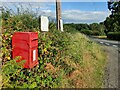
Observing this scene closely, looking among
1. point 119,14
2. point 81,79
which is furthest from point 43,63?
point 119,14

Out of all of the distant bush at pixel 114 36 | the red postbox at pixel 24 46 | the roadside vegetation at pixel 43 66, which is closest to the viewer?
the roadside vegetation at pixel 43 66

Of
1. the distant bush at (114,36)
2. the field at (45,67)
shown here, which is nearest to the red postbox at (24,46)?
the field at (45,67)

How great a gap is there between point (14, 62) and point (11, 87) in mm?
406

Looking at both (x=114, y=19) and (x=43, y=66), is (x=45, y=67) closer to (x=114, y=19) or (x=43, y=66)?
(x=43, y=66)

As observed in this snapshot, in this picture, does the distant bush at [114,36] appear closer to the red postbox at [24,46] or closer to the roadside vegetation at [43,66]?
the roadside vegetation at [43,66]

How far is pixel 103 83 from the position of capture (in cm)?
879

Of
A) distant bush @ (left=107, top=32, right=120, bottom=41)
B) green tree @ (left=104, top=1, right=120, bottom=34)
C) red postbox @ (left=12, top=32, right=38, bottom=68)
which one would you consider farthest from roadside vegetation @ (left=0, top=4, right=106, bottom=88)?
green tree @ (left=104, top=1, right=120, bottom=34)

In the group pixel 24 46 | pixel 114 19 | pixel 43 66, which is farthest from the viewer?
pixel 114 19

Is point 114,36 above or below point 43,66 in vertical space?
below

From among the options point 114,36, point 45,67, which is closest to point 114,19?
point 114,36

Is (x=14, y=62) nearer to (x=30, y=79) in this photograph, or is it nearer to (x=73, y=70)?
(x=30, y=79)

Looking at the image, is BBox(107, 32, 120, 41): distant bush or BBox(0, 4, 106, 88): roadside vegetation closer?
BBox(0, 4, 106, 88): roadside vegetation

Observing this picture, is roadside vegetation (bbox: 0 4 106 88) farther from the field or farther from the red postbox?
the red postbox

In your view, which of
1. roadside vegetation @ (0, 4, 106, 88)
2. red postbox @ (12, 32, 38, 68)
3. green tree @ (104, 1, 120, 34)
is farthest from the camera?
green tree @ (104, 1, 120, 34)
